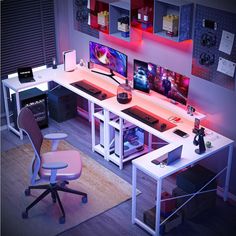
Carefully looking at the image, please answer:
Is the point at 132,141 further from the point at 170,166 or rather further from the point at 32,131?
the point at 32,131

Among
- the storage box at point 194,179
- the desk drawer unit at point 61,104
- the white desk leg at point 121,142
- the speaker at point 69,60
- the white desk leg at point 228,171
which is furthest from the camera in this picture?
the desk drawer unit at point 61,104

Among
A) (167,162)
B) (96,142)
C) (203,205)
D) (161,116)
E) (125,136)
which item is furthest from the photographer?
(96,142)

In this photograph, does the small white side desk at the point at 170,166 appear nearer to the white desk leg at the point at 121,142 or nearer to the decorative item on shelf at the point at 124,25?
the white desk leg at the point at 121,142

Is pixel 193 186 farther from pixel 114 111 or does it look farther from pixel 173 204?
pixel 114 111

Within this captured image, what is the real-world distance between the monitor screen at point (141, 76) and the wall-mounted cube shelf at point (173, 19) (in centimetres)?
48

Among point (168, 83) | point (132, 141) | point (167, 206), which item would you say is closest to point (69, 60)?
point (132, 141)

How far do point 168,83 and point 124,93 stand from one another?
0.60 metres

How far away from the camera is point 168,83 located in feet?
18.0

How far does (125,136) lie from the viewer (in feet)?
19.7

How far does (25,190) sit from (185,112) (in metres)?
1.99

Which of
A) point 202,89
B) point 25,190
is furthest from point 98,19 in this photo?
point 25,190

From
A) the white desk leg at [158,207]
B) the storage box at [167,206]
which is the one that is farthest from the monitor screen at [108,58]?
the white desk leg at [158,207]

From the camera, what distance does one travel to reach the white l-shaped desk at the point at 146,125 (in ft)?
15.4

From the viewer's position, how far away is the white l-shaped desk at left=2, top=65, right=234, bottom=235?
15.4 feet
